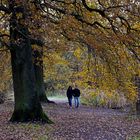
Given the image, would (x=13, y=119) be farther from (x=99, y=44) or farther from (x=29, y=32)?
(x=99, y=44)

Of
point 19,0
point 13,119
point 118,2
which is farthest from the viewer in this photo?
point 13,119

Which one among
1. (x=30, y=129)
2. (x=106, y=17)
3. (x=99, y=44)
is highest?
(x=106, y=17)

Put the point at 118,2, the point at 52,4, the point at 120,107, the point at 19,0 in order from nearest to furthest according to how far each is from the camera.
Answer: the point at 19,0, the point at 118,2, the point at 52,4, the point at 120,107

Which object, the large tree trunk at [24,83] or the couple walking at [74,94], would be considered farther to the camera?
the couple walking at [74,94]

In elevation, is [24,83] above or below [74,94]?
above

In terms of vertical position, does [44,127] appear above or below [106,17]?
below

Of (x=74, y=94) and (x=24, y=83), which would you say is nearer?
(x=24, y=83)

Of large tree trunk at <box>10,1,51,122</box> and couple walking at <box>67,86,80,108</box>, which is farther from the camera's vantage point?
couple walking at <box>67,86,80,108</box>

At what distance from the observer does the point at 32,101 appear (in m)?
17.2

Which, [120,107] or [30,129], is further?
[120,107]

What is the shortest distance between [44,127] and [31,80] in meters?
2.55

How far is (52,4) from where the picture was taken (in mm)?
15977

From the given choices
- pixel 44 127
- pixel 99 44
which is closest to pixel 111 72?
pixel 99 44

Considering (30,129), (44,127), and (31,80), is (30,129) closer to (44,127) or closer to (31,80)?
(44,127)
